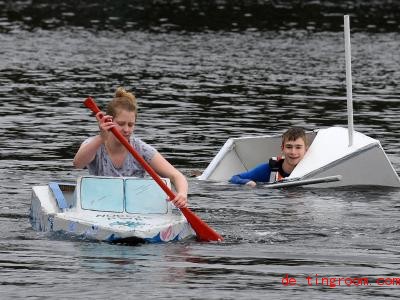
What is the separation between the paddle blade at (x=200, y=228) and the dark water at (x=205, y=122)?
141mm

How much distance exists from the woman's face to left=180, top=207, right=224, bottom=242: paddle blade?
3.01 ft

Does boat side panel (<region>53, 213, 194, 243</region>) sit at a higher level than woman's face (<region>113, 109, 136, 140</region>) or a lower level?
lower

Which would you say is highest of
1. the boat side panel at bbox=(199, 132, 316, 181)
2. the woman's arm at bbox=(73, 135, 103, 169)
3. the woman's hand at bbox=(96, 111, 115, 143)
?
the woman's hand at bbox=(96, 111, 115, 143)

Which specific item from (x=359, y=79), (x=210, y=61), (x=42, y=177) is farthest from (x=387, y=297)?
(x=210, y=61)

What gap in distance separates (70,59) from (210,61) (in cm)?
376

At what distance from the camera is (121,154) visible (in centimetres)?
1459

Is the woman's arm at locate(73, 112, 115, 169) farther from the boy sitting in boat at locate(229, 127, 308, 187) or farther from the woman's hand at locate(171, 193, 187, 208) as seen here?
the boy sitting in boat at locate(229, 127, 308, 187)

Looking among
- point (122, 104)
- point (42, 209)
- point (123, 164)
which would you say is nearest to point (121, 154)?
point (123, 164)

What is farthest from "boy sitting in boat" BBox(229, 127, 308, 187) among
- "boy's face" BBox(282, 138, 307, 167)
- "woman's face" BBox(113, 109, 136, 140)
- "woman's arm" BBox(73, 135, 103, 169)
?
"woman's face" BBox(113, 109, 136, 140)

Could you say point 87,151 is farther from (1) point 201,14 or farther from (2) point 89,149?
(1) point 201,14

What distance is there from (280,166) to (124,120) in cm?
515

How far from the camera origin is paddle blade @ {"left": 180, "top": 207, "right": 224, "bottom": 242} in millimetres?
14031

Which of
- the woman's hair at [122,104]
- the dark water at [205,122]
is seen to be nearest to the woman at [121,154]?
the woman's hair at [122,104]

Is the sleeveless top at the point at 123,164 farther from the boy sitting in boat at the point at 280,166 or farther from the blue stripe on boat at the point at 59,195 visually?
the boy sitting in boat at the point at 280,166
